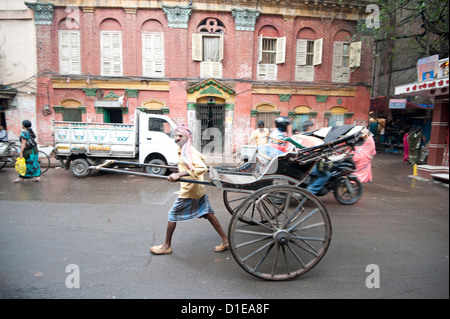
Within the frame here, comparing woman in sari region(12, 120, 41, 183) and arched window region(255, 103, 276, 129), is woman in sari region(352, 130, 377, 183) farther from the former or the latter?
woman in sari region(12, 120, 41, 183)

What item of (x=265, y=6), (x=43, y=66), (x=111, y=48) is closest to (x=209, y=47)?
(x=265, y=6)

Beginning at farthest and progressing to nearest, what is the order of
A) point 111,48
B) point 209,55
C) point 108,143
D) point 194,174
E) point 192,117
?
Result: point 192,117 < point 209,55 < point 111,48 < point 108,143 < point 194,174

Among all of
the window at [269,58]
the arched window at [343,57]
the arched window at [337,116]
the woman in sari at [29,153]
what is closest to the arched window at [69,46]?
the woman in sari at [29,153]

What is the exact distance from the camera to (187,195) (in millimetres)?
3109

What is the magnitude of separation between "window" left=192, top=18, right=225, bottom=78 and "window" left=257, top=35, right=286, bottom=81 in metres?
2.15

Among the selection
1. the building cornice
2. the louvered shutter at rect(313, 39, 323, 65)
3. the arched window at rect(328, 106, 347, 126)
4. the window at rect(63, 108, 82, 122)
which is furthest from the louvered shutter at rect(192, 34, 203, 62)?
the arched window at rect(328, 106, 347, 126)

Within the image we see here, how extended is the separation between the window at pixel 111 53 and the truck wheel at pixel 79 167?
21.1ft

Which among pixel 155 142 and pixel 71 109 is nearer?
pixel 155 142

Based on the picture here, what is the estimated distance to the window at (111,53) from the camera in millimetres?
12258

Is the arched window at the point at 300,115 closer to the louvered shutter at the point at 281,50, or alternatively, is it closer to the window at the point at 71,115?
the louvered shutter at the point at 281,50

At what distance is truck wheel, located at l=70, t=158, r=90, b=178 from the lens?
25.9ft

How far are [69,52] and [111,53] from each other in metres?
2.03

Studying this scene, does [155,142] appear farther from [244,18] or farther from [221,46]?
[244,18]
